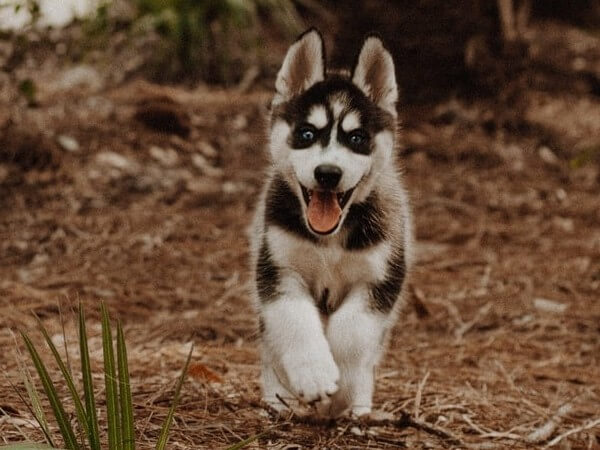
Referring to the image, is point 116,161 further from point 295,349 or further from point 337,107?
point 295,349

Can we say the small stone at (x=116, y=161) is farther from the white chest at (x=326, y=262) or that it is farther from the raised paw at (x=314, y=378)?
the raised paw at (x=314, y=378)

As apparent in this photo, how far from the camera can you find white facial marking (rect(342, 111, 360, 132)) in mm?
3355

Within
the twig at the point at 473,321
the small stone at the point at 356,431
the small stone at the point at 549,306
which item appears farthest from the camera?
the small stone at the point at 549,306

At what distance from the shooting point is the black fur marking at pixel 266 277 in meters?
3.47

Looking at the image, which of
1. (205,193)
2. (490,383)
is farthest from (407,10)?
(490,383)

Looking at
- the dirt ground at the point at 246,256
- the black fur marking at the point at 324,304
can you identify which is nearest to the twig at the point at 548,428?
the dirt ground at the point at 246,256

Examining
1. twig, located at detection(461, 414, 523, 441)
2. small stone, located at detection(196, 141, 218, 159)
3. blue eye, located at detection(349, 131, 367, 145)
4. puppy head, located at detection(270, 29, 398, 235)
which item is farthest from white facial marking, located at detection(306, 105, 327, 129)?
small stone, located at detection(196, 141, 218, 159)

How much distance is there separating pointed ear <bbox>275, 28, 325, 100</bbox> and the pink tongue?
58 centimetres

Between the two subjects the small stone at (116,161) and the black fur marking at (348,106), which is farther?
the small stone at (116,161)

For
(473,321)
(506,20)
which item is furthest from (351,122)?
(506,20)

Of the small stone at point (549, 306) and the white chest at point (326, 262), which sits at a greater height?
the white chest at point (326, 262)

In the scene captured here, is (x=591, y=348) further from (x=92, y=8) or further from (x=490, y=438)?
(x=92, y=8)

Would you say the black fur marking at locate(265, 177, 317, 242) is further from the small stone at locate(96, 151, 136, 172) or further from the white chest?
the small stone at locate(96, 151, 136, 172)

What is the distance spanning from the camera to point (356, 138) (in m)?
3.39
